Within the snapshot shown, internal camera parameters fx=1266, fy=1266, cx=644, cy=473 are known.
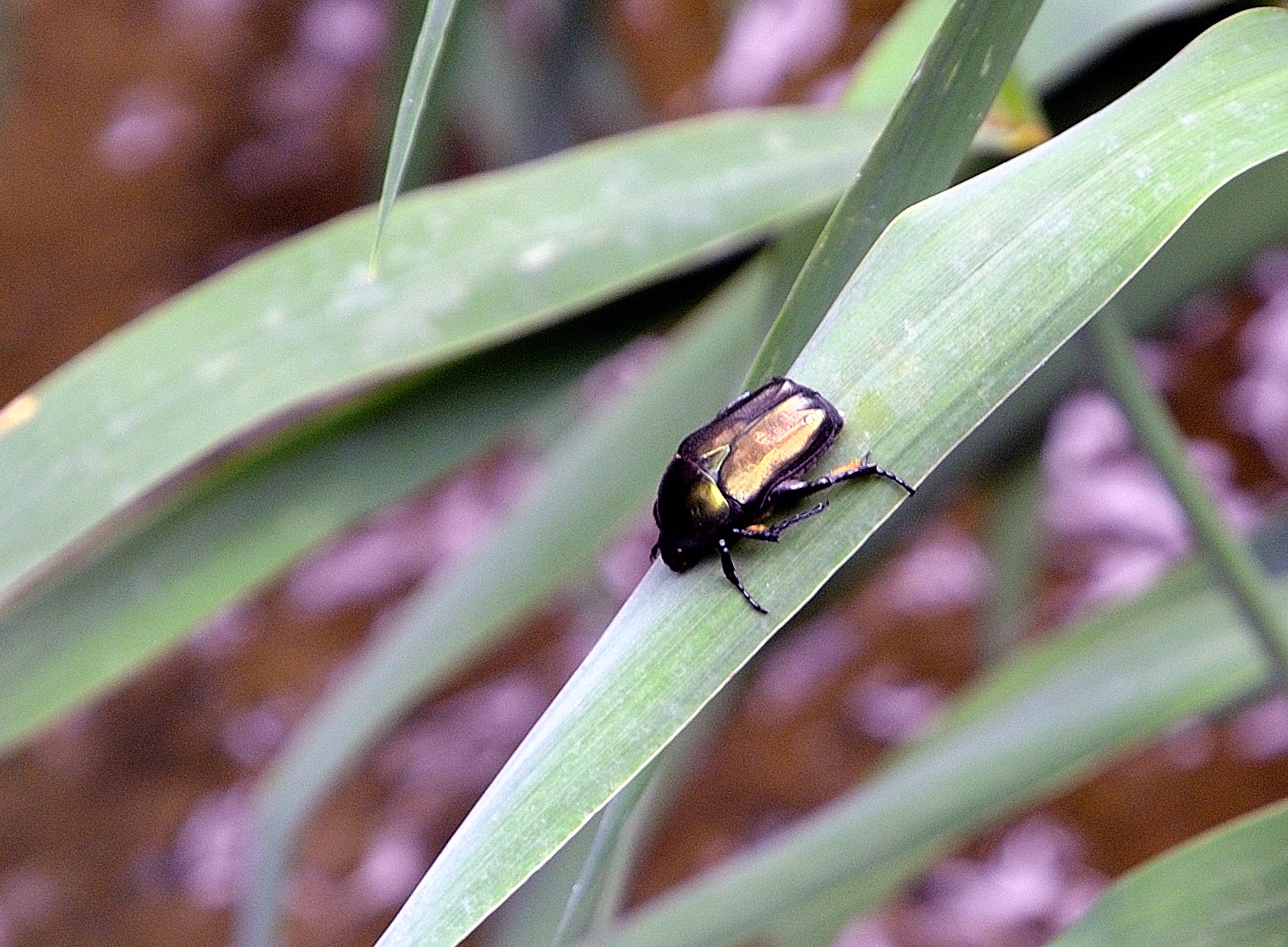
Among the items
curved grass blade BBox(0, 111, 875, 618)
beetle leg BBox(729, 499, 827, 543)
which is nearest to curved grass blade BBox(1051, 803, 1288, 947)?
beetle leg BBox(729, 499, 827, 543)

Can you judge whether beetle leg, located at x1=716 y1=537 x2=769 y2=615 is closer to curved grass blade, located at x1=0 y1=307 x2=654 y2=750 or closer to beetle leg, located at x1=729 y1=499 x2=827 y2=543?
beetle leg, located at x1=729 y1=499 x2=827 y2=543

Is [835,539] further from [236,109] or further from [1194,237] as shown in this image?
[236,109]

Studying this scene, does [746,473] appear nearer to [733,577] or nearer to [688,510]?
[688,510]

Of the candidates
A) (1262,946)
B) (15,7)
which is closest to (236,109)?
(15,7)

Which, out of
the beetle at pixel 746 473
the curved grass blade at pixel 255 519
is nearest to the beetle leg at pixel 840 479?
the beetle at pixel 746 473

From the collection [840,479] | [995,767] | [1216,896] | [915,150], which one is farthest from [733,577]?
[995,767]
